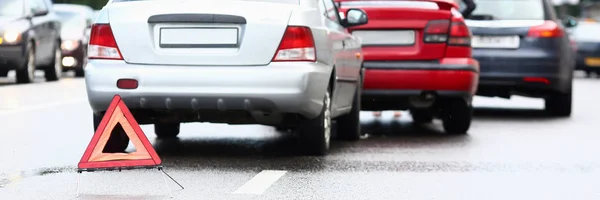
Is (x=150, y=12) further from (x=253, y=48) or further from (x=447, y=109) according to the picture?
(x=447, y=109)

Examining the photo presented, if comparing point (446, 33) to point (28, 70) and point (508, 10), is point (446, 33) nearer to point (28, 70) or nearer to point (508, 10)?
point (508, 10)

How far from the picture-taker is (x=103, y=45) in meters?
9.17

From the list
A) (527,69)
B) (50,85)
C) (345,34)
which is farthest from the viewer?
(50,85)

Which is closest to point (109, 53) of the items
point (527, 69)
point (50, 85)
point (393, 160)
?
point (393, 160)

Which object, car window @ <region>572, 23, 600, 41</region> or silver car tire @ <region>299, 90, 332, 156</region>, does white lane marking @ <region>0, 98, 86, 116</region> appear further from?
car window @ <region>572, 23, 600, 41</region>

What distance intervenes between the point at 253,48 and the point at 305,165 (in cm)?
84

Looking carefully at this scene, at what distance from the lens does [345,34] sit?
10547 millimetres

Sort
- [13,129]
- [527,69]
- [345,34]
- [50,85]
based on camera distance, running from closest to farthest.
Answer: [345,34] → [13,129] → [527,69] → [50,85]

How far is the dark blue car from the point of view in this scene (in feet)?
48.9

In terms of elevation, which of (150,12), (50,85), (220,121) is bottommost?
(50,85)

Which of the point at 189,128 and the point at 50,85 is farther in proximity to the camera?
the point at 50,85

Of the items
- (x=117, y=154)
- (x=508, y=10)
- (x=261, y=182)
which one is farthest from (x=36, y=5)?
(x=117, y=154)

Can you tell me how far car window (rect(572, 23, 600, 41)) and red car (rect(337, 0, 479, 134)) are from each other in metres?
23.2

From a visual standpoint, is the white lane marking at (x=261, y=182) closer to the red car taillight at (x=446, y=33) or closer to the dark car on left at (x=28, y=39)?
the red car taillight at (x=446, y=33)
